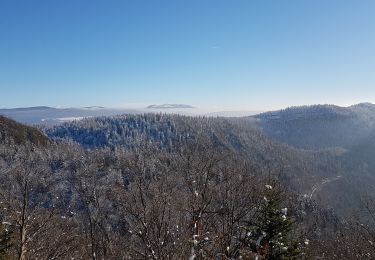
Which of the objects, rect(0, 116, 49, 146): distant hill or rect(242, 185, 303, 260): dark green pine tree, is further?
rect(0, 116, 49, 146): distant hill

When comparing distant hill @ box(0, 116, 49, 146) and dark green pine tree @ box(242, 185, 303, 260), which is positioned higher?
dark green pine tree @ box(242, 185, 303, 260)

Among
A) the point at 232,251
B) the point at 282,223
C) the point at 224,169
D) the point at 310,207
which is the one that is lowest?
the point at 310,207

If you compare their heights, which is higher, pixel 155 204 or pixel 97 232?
pixel 155 204

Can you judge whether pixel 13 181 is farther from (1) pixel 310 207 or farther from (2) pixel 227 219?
(1) pixel 310 207

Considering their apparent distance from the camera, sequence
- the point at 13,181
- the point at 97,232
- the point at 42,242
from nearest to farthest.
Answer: the point at 13,181
the point at 42,242
the point at 97,232

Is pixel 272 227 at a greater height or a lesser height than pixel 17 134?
A: greater

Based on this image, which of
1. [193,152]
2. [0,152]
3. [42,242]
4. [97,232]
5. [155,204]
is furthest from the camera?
[0,152]

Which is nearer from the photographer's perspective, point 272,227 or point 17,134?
point 272,227

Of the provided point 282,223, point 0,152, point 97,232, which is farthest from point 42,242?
point 0,152
